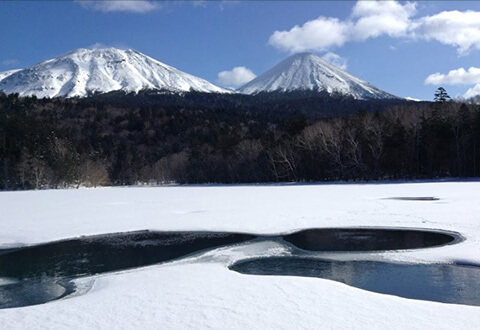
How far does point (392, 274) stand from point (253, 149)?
211 feet

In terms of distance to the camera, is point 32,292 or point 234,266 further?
point 234,266

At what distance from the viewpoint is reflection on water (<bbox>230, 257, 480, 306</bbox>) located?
31.3 feet

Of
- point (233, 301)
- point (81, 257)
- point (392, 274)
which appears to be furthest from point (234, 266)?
point (81, 257)

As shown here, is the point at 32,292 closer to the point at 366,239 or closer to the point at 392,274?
the point at 392,274

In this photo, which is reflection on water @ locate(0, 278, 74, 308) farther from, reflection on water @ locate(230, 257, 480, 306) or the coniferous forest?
the coniferous forest

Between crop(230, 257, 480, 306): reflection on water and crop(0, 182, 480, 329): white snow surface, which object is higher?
crop(0, 182, 480, 329): white snow surface

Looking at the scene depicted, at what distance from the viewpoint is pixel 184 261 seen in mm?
13539

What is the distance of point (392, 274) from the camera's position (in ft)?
37.5

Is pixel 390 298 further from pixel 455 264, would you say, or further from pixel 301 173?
pixel 301 173

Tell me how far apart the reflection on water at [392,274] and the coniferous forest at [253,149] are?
48630 millimetres

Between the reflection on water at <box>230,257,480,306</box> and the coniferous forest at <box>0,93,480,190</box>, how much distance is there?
4863cm

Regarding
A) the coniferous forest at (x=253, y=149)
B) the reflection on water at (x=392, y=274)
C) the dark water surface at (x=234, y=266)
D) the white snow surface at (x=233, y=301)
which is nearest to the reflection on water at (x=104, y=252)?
the dark water surface at (x=234, y=266)

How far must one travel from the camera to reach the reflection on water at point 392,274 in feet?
31.3

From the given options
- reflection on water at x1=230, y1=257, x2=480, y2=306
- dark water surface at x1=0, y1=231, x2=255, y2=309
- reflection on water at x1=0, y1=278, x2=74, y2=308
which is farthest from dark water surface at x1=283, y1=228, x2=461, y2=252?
reflection on water at x1=0, y1=278, x2=74, y2=308
